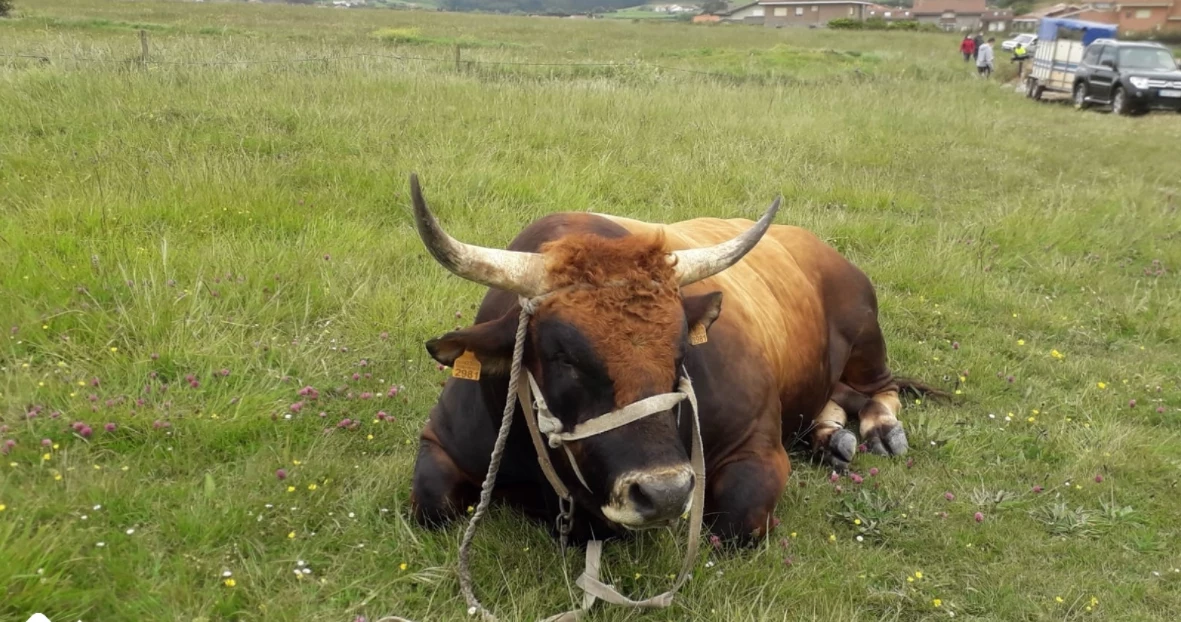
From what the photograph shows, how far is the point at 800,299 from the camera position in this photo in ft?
15.8

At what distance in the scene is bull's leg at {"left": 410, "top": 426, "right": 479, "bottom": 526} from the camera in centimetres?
348

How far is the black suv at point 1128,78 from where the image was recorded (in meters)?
21.3

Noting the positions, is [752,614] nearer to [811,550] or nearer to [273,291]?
[811,550]

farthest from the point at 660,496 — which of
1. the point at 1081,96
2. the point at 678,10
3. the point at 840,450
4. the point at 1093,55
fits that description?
the point at 678,10

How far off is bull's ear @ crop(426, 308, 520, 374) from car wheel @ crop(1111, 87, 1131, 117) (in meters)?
23.5

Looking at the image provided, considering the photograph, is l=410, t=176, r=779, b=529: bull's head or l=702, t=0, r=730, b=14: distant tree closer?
l=410, t=176, r=779, b=529: bull's head

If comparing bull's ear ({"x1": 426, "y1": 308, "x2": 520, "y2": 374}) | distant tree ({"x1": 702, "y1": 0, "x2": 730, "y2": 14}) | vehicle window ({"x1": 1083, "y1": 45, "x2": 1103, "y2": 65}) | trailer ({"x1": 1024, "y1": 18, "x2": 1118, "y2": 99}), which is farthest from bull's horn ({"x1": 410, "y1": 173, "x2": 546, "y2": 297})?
distant tree ({"x1": 702, "y1": 0, "x2": 730, "y2": 14})

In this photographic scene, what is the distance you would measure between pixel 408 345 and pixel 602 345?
2585mm

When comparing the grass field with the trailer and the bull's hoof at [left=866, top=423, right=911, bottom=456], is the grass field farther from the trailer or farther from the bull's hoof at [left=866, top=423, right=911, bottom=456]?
the trailer

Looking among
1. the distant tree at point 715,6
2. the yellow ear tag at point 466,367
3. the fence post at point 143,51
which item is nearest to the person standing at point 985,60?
the fence post at point 143,51

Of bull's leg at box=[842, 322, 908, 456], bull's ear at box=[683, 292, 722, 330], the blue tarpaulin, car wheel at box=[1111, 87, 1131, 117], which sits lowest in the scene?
bull's leg at box=[842, 322, 908, 456]

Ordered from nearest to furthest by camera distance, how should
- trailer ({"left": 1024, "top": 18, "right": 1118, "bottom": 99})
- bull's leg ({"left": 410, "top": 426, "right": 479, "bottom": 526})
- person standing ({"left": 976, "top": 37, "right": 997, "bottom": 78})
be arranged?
1. bull's leg ({"left": 410, "top": 426, "right": 479, "bottom": 526})
2. trailer ({"left": 1024, "top": 18, "right": 1118, "bottom": 99})
3. person standing ({"left": 976, "top": 37, "right": 997, "bottom": 78})

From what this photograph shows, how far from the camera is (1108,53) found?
2330 centimetres

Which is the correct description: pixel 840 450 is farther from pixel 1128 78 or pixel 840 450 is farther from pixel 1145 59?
pixel 1145 59
